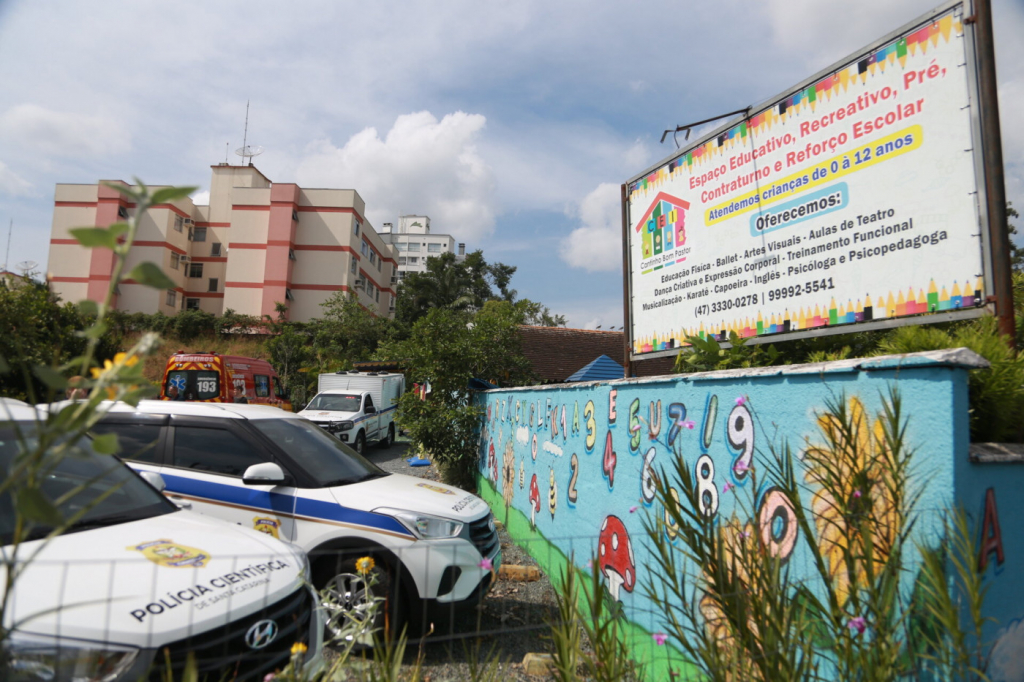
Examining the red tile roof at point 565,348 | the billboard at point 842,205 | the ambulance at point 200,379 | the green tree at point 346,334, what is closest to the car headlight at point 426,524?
the billboard at point 842,205

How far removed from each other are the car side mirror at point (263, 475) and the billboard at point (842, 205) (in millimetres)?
3478

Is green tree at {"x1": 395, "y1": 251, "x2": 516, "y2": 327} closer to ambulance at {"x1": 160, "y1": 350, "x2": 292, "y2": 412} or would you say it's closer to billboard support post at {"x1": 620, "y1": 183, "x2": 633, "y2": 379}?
ambulance at {"x1": 160, "y1": 350, "x2": 292, "y2": 412}

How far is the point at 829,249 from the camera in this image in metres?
4.06

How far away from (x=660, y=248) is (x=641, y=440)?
7.41 feet

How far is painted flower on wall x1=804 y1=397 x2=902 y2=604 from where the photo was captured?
217cm

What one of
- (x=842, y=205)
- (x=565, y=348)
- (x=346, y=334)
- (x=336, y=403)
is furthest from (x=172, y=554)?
(x=346, y=334)

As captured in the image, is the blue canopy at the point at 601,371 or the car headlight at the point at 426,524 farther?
the blue canopy at the point at 601,371

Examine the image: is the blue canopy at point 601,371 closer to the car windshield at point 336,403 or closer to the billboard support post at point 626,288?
the car windshield at point 336,403

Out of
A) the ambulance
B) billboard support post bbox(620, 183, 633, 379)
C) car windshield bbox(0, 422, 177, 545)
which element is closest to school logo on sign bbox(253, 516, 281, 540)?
car windshield bbox(0, 422, 177, 545)

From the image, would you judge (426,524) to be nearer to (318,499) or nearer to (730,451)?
(318,499)

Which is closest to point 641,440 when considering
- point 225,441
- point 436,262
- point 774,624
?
point 774,624

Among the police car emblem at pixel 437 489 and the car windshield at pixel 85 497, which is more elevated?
the car windshield at pixel 85 497

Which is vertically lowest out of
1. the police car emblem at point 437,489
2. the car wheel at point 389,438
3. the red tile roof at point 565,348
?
the car wheel at point 389,438

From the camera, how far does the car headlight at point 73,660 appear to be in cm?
177
